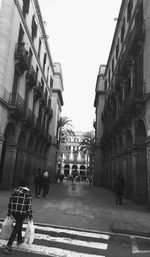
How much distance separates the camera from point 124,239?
21.6 ft

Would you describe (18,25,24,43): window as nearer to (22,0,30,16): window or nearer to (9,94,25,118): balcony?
(22,0,30,16): window

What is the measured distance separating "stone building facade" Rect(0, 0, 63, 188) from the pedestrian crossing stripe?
9817 millimetres

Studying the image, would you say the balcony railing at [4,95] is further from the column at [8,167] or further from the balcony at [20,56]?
the column at [8,167]

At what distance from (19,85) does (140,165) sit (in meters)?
12.2

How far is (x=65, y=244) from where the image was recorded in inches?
231

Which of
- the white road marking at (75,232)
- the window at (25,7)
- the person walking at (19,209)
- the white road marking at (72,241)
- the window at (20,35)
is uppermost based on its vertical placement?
the window at (25,7)

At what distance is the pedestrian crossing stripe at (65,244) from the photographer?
5227 millimetres

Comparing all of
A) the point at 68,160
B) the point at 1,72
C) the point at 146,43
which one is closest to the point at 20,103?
the point at 1,72

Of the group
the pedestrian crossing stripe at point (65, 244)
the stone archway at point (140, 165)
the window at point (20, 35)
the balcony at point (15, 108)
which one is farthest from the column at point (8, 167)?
the pedestrian crossing stripe at point (65, 244)

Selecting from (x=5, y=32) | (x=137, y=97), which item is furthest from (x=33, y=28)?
(x=137, y=97)

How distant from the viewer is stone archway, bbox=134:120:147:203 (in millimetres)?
14201

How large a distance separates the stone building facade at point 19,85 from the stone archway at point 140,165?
30.6ft

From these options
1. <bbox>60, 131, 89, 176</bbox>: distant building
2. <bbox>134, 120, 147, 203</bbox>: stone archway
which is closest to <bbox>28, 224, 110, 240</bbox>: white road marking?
<bbox>134, 120, 147, 203</bbox>: stone archway

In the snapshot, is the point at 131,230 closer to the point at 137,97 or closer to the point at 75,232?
the point at 75,232
